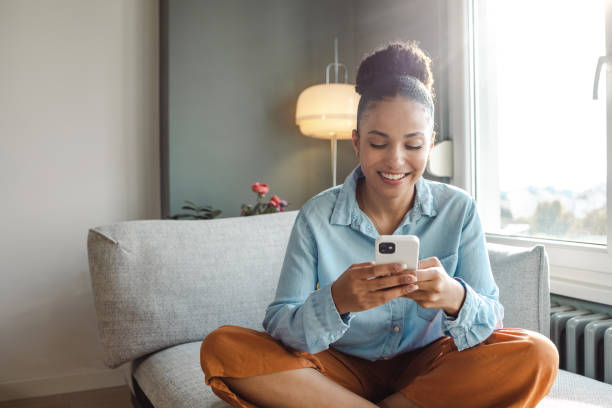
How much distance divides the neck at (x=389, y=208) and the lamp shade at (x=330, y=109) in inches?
46.9

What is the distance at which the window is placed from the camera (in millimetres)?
1626

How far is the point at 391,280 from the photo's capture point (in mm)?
848

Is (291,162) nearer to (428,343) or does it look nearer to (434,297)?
(428,343)

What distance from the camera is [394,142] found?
1.06 metres

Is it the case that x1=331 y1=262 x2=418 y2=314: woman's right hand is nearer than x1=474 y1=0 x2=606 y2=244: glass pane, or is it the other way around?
x1=331 y1=262 x2=418 y2=314: woman's right hand

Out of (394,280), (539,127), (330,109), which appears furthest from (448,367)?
(330,109)

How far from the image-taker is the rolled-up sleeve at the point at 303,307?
0.96 meters

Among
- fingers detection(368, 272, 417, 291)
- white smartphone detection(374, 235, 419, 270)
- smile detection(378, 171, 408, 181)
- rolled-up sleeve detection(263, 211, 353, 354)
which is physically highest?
smile detection(378, 171, 408, 181)

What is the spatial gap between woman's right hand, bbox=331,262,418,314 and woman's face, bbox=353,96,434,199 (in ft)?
0.89

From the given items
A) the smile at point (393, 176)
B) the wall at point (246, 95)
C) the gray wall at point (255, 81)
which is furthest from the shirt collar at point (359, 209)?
the wall at point (246, 95)

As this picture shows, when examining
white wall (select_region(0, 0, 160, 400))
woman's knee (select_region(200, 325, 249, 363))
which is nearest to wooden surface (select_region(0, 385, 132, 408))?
white wall (select_region(0, 0, 160, 400))

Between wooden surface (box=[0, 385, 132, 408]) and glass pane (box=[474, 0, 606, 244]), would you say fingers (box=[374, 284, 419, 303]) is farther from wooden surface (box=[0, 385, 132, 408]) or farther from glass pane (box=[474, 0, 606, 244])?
wooden surface (box=[0, 385, 132, 408])

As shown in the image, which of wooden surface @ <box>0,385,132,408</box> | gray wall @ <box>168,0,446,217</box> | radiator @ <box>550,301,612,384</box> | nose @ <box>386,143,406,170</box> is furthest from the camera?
gray wall @ <box>168,0,446,217</box>

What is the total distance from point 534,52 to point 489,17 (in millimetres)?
292
